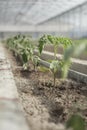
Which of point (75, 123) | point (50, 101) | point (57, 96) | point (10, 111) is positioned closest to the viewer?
Result: point (75, 123)

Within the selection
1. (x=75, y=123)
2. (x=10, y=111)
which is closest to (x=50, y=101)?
(x=10, y=111)

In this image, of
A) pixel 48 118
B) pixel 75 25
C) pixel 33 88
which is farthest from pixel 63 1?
pixel 48 118

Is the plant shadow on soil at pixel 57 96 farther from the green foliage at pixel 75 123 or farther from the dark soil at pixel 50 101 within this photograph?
the green foliage at pixel 75 123

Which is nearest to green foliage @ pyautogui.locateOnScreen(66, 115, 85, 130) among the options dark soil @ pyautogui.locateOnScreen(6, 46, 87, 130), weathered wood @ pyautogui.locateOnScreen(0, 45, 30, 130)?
weathered wood @ pyautogui.locateOnScreen(0, 45, 30, 130)

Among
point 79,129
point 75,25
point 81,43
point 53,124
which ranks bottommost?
point 75,25

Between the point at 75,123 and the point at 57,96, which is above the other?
the point at 75,123

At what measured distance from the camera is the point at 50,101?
155 inches

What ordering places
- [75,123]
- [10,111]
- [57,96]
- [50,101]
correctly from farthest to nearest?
[57,96] < [50,101] < [10,111] < [75,123]

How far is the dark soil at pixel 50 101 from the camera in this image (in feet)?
9.61

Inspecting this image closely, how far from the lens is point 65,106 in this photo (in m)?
3.66

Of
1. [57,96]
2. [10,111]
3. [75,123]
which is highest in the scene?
[75,123]

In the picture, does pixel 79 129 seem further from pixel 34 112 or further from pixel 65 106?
pixel 65 106

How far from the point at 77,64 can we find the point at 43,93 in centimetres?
255

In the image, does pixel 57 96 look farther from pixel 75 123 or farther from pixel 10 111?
pixel 75 123
